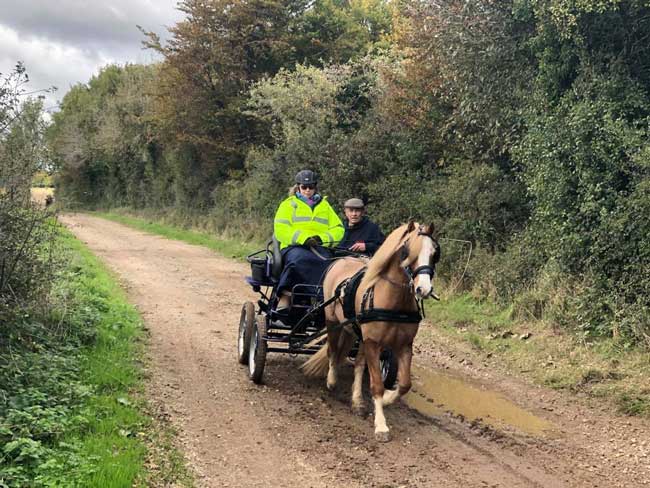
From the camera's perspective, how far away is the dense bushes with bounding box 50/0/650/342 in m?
8.01

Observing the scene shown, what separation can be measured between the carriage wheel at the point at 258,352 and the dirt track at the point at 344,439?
15 cm

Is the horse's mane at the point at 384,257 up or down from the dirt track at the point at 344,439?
up

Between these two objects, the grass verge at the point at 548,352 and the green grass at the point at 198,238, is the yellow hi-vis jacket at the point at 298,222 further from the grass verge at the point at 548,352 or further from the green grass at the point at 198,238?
the green grass at the point at 198,238

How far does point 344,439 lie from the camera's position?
521cm

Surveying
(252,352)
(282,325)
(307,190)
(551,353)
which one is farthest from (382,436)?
(551,353)

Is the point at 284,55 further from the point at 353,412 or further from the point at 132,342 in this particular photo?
the point at 353,412

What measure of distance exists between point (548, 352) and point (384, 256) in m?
3.79

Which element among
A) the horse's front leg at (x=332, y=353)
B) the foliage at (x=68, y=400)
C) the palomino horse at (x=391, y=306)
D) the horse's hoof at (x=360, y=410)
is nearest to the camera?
the foliage at (x=68, y=400)

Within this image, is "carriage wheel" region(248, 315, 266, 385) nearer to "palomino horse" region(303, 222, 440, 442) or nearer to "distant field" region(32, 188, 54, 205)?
"palomino horse" region(303, 222, 440, 442)

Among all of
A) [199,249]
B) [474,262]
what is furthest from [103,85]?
[474,262]

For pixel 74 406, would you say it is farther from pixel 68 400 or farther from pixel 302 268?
pixel 302 268

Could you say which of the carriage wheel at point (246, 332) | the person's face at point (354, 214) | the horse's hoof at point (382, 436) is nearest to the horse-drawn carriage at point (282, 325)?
the carriage wheel at point (246, 332)

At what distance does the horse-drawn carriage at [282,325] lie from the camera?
6469mm

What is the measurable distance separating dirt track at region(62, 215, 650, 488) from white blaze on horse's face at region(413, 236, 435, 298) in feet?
4.63
